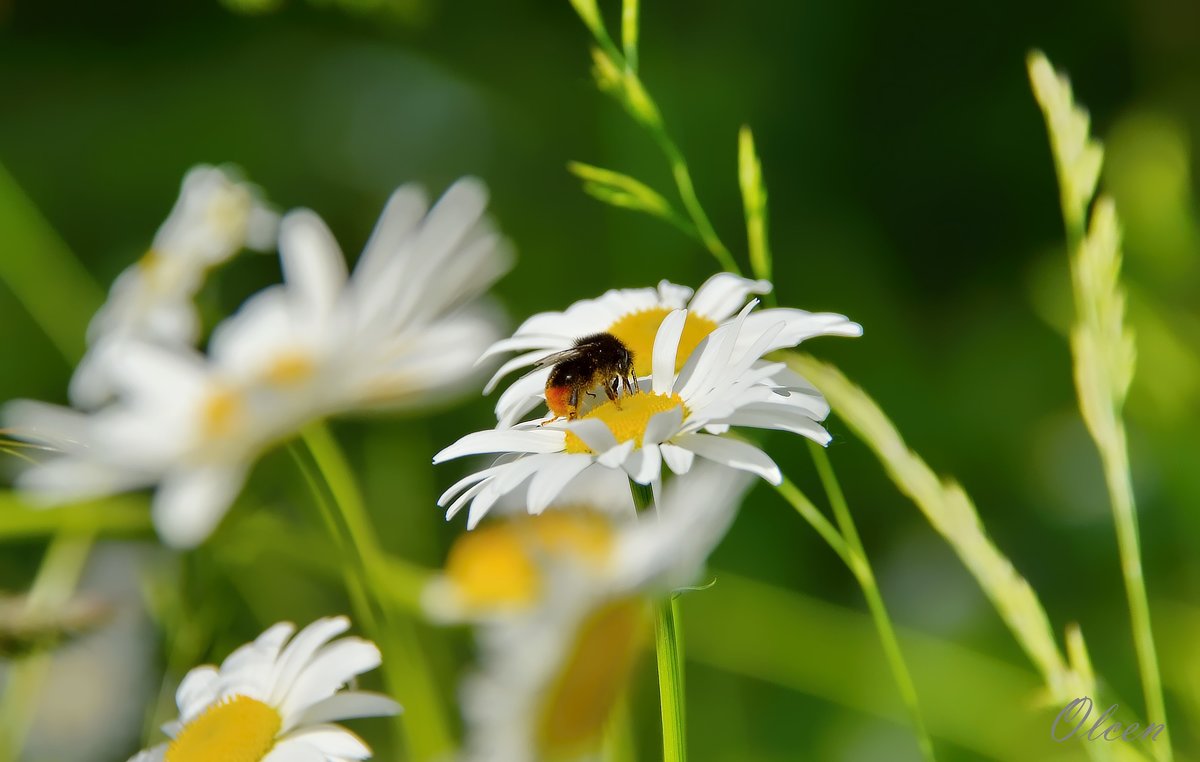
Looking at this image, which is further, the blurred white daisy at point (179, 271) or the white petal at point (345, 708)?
the blurred white daisy at point (179, 271)

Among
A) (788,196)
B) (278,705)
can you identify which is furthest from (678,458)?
(788,196)

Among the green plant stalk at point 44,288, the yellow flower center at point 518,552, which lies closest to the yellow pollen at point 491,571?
the yellow flower center at point 518,552

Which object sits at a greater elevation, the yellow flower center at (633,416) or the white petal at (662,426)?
the yellow flower center at (633,416)

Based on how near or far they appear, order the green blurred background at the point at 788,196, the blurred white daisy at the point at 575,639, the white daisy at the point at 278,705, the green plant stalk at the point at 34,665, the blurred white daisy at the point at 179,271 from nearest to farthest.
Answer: the blurred white daisy at the point at 575,639 → the white daisy at the point at 278,705 → the green plant stalk at the point at 34,665 → the blurred white daisy at the point at 179,271 → the green blurred background at the point at 788,196

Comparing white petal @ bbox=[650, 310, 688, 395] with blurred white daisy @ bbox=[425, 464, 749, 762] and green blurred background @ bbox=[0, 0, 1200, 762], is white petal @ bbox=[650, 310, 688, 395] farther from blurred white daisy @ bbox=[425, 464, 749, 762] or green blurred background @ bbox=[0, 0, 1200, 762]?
green blurred background @ bbox=[0, 0, 1200, 762]

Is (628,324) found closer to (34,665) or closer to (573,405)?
(573,405)

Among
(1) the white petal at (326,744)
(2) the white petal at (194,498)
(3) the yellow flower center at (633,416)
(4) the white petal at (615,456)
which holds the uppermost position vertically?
(2) the white petal at (194,498)

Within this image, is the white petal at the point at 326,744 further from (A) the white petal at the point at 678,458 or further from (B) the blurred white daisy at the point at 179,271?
(B) the blurred white daisy at the point at 179,271
